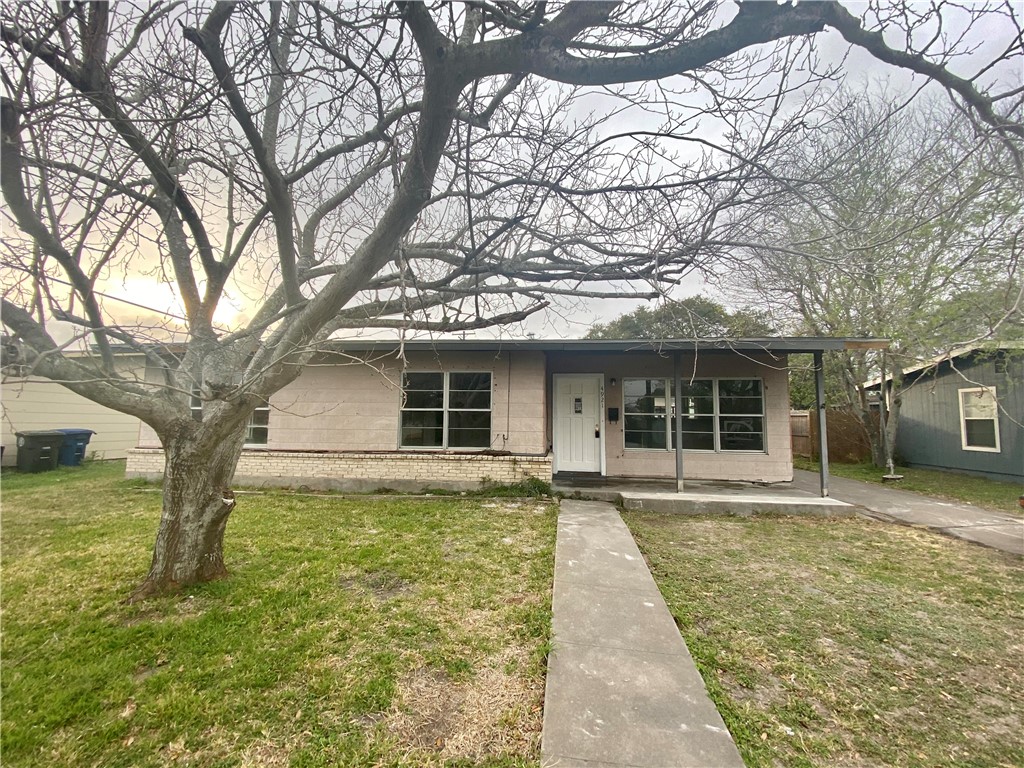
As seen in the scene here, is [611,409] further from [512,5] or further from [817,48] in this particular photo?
[512,5]

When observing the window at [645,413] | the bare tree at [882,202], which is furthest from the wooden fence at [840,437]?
the bare tree at [882,202]

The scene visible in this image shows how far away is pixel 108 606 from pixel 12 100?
3.56 meters

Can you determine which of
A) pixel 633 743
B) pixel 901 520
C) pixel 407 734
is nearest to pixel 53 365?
pixel 407 734

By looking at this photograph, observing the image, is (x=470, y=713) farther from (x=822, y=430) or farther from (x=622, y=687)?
(x=822, y=430)

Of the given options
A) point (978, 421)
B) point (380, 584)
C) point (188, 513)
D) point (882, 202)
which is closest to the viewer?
point (882, 202)

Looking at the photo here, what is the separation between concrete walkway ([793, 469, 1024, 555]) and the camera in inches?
227

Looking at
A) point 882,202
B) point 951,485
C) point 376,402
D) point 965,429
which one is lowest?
point 951,485

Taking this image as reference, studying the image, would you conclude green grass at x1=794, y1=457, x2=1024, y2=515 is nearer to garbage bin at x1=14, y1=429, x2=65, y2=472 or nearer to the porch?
the porch

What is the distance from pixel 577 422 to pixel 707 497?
306 centimetres

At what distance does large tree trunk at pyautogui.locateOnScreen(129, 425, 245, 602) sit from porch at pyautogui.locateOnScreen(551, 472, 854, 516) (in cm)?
523

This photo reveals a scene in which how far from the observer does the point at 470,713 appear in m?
2.26

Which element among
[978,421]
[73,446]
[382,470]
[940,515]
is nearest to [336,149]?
[382,470]

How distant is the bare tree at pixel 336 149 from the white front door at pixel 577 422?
4909 mm

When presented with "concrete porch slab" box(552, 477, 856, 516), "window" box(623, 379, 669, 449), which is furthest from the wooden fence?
"window" box(623, 379, 669, 449)
